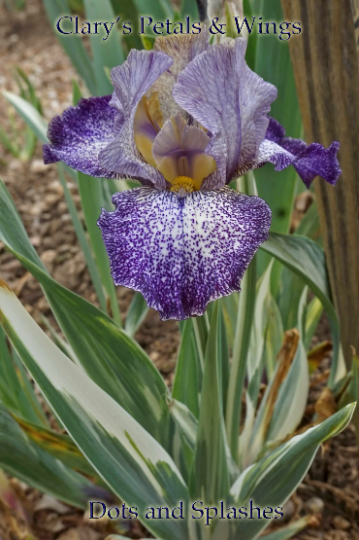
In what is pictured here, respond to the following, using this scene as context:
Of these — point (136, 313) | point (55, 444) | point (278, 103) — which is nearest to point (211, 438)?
point (55, 444)

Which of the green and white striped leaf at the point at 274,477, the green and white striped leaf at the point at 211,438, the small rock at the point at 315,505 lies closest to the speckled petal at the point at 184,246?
the green and white striped leaf at the point at 211,438

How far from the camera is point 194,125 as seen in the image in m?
0.48

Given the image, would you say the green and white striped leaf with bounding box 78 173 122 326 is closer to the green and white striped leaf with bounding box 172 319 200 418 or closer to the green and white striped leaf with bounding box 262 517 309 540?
the green and white striped leaf with bounding box 172 319 200 418

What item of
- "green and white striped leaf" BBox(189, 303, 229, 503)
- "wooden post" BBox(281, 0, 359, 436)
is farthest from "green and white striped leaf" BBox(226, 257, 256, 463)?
"wooden post" BBox(281, 0, 359, 436)

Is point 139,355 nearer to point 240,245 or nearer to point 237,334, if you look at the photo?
point 237,334

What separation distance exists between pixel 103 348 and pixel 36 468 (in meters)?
0.19

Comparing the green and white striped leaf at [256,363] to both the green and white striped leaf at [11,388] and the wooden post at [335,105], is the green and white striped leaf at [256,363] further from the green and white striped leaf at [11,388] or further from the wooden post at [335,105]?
the green and white striped leaf at [11,388]

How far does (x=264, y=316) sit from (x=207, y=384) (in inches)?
11.8

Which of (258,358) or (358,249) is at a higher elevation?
(358,249)

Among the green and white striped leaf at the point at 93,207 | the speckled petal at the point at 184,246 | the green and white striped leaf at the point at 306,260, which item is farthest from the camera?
the green and white striped leaf at the point at 93,207

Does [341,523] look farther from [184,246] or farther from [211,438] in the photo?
[184,246]

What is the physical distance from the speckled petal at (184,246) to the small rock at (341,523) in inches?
23.1

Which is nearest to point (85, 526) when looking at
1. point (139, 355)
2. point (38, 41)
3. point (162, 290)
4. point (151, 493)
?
point (151, 493)

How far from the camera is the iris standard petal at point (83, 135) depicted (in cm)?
51
